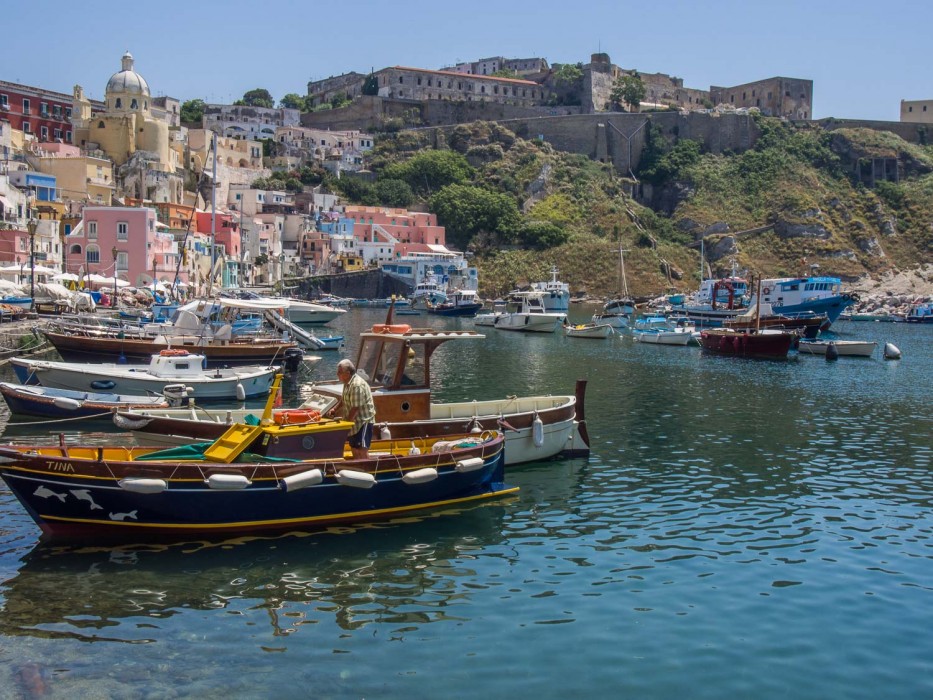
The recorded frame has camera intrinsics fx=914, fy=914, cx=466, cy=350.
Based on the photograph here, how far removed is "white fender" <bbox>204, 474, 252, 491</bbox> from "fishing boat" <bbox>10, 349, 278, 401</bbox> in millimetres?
12764

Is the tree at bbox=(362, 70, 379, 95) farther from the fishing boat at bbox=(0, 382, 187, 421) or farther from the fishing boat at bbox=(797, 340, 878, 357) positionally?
the fishing boat at bbox=(0, 382, 187, 421)

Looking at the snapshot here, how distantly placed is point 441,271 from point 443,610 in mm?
78832

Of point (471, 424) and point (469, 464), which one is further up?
point (471, 424)

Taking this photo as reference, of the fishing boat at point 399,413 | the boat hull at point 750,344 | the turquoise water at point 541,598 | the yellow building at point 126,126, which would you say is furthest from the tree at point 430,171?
the fishing boat at point 399,413

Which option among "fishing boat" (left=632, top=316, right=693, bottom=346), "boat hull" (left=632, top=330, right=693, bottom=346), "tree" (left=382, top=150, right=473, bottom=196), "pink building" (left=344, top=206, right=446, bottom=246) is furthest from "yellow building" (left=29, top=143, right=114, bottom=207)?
"boat hull" (left=632, top=330, right=693, bottom=346)

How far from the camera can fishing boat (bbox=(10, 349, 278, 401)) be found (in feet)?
80.0

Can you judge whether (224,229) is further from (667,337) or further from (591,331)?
(667,337)

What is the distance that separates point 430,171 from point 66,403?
84073mm

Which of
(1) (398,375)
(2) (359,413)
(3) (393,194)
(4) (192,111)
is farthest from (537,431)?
(4) (192,111)

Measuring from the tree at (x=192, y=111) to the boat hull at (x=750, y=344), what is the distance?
7889 centimetres

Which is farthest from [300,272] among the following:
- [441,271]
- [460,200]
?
[460,200]

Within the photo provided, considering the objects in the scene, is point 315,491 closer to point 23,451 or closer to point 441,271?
point 23,451

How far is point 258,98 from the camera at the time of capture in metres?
127

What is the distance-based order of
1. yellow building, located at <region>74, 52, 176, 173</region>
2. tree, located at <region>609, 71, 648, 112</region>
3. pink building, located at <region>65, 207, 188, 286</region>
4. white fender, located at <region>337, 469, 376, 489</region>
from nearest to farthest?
1. white fender, located at <region>337, 469, 376, 489</region>
2. pink building, located at <region>65, 207, 188, 286</region>
3. yellow building, located at <region>74, 52, 176, 173</region>
4. tree, located at <region>609, 71, 648, 112</region>
